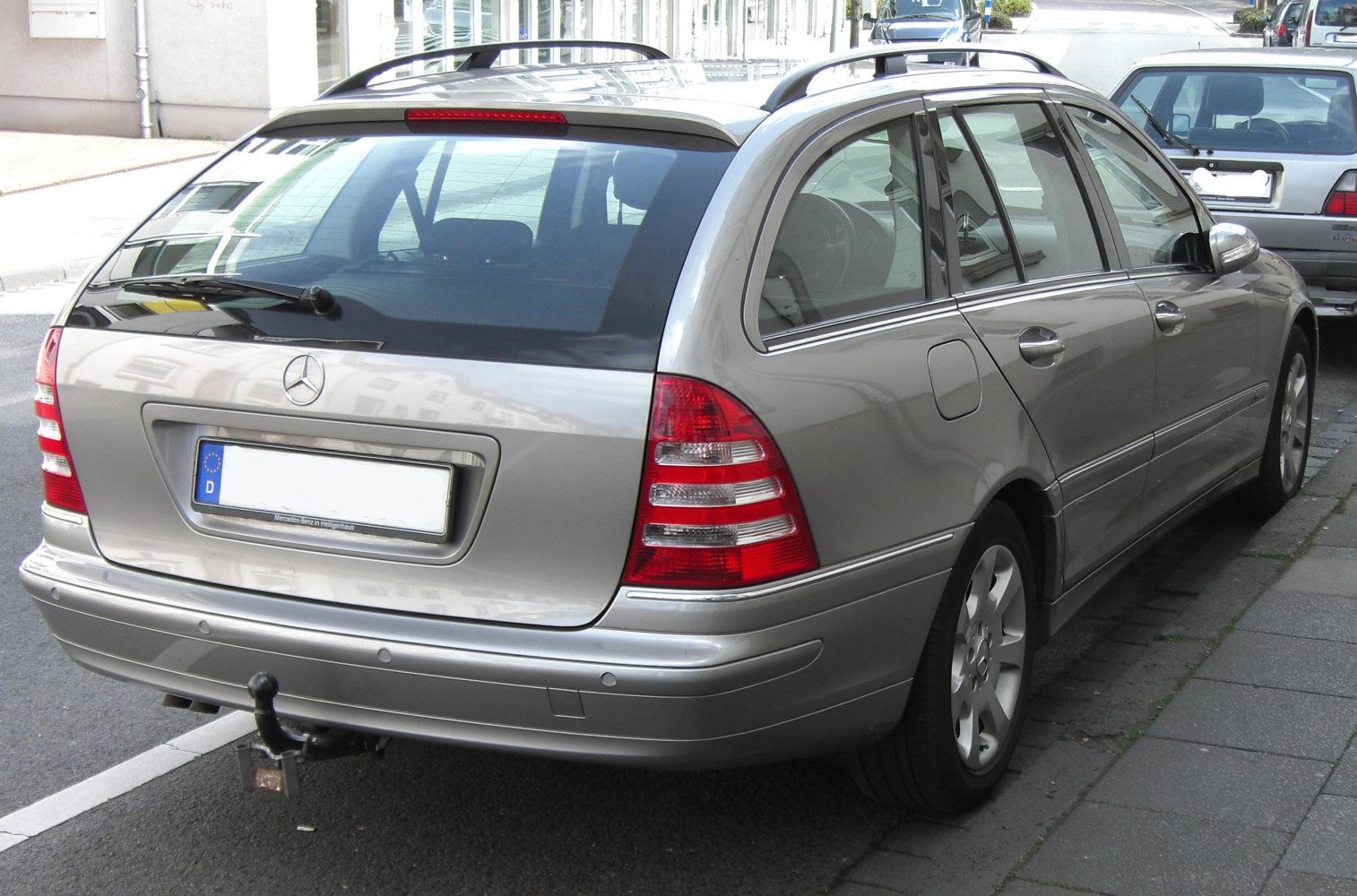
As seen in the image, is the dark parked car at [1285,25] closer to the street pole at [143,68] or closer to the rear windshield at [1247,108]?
the street pole at [143,68]

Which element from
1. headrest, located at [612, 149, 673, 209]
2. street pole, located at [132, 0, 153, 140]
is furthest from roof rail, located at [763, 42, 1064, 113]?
street pole, located at [132, 0, 153, 140]

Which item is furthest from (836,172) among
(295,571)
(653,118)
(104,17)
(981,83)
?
(104,17)

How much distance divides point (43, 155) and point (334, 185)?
646 inches

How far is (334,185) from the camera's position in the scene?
3.47 meters

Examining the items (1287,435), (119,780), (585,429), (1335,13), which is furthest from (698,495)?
(1335,13)

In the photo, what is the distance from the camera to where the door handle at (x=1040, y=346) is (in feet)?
12.0

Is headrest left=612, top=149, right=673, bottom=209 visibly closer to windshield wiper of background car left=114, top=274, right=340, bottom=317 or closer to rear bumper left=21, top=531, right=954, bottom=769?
windshield wiper of background car left=114, top=274, right=340, bottom=317

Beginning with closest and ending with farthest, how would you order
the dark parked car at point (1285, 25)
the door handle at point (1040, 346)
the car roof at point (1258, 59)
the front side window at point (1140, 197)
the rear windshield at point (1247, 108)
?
the door handle at point (1040, 346), the front side window at point (1140, 197), the rear windshield at point (1247, 108), the car roof at point (1258, 59), the dark parked car at point (1285, 25)

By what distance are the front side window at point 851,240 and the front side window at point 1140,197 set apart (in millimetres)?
1186

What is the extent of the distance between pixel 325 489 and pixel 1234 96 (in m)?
7.90

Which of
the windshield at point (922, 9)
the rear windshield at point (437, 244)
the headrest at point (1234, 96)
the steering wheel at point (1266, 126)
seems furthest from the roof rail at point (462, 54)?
the windshield at point (922, 9)

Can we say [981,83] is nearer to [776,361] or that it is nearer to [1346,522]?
[776,361]

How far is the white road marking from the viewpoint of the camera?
3.53 m

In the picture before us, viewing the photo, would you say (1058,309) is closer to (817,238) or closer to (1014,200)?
(1014,200)
